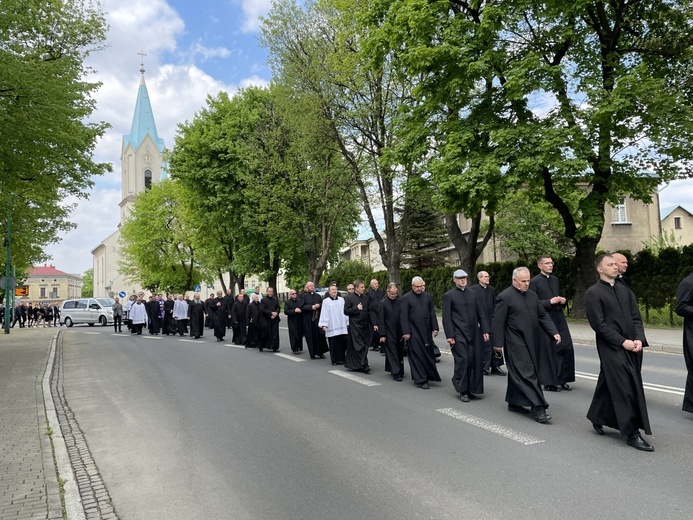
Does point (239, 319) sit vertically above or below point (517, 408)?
above

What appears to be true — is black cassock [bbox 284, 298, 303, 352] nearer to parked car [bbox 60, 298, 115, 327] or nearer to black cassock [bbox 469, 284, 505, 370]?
black cassock [bbox 469, 284, 505, 370]

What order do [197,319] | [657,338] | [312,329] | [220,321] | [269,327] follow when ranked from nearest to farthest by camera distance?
[312,329] < [657,338] < [269,327] < [220,321] < [197,319]

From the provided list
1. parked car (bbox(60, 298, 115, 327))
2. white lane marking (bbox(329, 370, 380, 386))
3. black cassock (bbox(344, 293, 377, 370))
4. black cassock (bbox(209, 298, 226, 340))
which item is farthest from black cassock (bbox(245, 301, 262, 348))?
parked car (bbox(60, 298, 115, 327))

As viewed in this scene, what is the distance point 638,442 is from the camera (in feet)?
18.4

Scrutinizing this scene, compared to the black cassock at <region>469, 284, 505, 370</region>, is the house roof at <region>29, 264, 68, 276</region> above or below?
above

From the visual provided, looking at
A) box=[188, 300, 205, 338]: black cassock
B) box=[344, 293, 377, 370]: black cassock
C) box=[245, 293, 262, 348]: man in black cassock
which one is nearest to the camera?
box=[344, 293, 377, 370]: black cassock

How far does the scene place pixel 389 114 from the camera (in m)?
25.2

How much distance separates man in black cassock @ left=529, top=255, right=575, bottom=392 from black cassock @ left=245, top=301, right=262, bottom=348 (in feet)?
30.9

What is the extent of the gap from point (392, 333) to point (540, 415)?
4.09m

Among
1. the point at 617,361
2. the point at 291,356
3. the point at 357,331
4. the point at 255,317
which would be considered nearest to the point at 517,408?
the point at 617,361

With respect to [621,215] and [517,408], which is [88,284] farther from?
[517,408]

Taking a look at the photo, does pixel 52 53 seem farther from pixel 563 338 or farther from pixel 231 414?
pixel 563 338

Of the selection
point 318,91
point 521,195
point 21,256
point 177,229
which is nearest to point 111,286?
point 177,229

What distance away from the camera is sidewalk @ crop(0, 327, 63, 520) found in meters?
4.52
